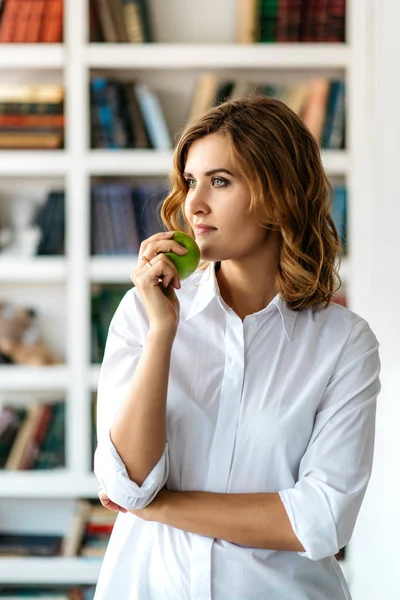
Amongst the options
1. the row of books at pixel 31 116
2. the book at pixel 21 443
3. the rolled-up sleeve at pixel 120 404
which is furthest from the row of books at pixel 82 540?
the rolled-up sleeve at pixel 120 404

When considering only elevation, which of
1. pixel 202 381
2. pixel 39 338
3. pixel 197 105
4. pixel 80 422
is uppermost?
pixel 197 105

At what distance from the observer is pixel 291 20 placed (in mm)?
2938

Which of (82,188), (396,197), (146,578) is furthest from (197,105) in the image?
(146,578)

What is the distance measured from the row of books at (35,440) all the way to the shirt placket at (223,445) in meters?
1.87

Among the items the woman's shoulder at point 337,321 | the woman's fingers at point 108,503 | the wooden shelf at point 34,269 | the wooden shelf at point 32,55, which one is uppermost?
the wooden shelf at point 32,55

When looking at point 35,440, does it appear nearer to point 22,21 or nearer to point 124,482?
point 22,21

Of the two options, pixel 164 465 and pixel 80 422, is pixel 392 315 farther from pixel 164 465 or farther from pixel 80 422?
pixel 164 465

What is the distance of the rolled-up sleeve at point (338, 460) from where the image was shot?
1189 millimetres

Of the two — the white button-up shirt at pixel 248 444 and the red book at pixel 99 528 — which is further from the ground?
the white button-up shirt at pixel 248 444

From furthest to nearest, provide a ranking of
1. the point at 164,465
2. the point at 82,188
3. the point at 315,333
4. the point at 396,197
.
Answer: the point at 82,188, the point at 396,197, the point at 315,333, the point at 164,465

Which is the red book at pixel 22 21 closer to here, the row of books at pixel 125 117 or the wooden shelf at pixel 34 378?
the row of books at pixel 125 117

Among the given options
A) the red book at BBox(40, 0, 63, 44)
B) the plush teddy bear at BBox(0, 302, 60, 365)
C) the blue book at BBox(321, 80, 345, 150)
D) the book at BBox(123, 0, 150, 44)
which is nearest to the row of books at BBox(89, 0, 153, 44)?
the book at BBox(123, 0, 150, 44)

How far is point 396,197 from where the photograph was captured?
2.44m

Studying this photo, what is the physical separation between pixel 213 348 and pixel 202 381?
6cm
